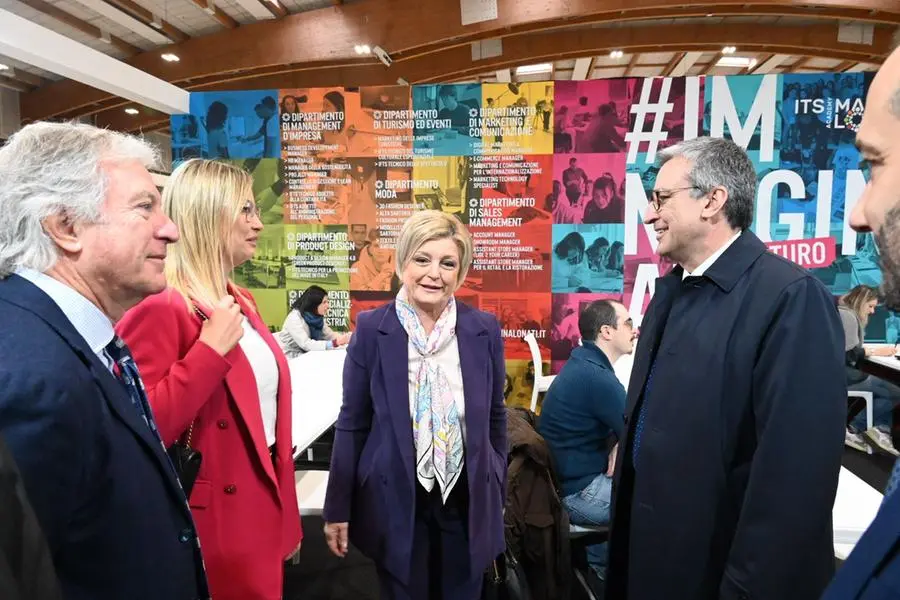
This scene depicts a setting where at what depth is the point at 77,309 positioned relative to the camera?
0.92 meters

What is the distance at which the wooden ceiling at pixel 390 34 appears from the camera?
15.6 feet

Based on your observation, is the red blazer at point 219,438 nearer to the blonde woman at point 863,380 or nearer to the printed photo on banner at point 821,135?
the blonde woman at point 863,380

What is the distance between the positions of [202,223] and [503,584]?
1589mm

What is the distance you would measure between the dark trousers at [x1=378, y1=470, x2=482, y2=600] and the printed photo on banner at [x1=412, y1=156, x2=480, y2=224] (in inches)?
124

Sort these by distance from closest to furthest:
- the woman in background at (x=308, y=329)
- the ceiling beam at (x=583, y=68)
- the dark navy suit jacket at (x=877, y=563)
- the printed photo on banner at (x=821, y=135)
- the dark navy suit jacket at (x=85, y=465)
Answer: the dark navy suit jacket at (x=877, y=563), the dark navy suit jacket at (x=85, y=465), the printed photo on banner at (x=821, y=135), the woman in background at (x=308, y=329), the ceiling beam at (x=583, y=68)

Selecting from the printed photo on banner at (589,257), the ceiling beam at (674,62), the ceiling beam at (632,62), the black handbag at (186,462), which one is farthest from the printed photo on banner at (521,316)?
the ceiling beam at (674,62)

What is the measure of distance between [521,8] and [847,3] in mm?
2735

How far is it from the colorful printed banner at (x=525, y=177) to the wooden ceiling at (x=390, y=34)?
81 cm

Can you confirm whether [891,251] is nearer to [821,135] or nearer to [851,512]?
[851,512]

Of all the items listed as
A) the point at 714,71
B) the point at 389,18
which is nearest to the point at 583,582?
the point at 389,18

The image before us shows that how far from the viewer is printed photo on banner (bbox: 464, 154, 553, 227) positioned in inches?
179

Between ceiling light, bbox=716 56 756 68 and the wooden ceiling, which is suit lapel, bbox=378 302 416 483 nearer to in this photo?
the wooden ceiling

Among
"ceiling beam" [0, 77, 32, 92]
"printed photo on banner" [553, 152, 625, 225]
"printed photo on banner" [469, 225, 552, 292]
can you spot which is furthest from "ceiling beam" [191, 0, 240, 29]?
"ceiling beam" [0, 77, 32, 92]

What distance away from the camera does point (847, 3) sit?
4.61m
